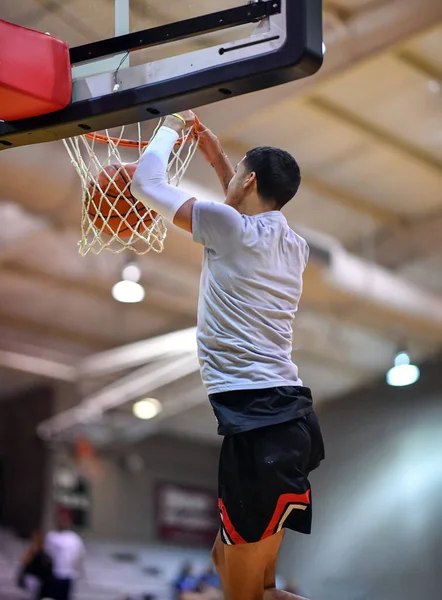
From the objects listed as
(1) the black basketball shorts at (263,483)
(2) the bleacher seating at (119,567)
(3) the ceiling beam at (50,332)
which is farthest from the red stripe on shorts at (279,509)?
(2) the bleacher seating at (119,567)

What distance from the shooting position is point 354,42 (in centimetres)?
652

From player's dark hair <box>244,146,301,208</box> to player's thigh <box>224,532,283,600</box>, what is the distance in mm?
1026

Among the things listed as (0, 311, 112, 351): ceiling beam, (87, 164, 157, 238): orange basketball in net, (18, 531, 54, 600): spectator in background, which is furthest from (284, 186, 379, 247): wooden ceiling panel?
(87, 164, 157, 238): orange basketball in net

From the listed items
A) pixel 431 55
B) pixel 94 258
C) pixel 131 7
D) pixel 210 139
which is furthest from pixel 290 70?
pixel 94 258

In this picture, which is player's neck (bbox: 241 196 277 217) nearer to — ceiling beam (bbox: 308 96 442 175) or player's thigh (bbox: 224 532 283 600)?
player's thigh (bbox: 224 532 283 600)

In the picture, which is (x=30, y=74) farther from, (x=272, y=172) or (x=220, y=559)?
(x=220, y=559)

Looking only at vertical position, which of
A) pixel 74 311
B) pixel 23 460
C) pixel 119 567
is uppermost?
pixel 74 311

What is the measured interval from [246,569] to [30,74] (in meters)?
→ 1.67

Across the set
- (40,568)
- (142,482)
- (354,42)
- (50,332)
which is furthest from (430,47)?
(142,482)

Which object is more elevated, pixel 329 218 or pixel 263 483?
pixel 329 218

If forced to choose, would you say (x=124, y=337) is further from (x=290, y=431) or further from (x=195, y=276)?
(x=290, y=431)

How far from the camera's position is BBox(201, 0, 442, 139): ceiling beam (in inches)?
244

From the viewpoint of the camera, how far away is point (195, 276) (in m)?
11.4

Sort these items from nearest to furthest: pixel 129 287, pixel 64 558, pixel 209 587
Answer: pixel 129 287
pixel 64 558
pixel 209 587
